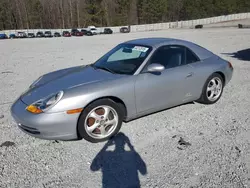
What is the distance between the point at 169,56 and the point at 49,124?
7.48 feet

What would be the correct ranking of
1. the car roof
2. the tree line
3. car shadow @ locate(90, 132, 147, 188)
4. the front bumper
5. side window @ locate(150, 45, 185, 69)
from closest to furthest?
car shadow @ locate(90, 132, 147, 188)
the front bumper
side window @ locate(150, 45, 185, 69)
the car roof
the tree line

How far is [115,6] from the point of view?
8038 cm

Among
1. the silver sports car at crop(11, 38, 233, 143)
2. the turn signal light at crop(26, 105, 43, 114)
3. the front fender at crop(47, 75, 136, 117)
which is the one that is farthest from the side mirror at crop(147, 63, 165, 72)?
the turn signal light at crop(26, 105, 43, 114)

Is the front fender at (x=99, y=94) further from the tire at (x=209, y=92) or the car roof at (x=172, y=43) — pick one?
the tire at (x=209, y=92)

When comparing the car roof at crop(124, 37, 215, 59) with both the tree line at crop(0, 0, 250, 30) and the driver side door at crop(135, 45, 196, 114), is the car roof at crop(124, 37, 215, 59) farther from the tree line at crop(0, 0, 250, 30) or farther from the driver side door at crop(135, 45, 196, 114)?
the tree line at crop(0, 0, 250, 30)

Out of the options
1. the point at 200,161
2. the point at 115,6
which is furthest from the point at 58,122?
the point at 115,6

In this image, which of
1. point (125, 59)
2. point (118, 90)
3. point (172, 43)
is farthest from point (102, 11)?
point (118, 90)

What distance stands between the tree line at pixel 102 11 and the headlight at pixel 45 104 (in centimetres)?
7133

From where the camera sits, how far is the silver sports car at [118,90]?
9.00 ft

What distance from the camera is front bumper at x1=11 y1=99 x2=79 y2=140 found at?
266 centimetres

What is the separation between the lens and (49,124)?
105 inches

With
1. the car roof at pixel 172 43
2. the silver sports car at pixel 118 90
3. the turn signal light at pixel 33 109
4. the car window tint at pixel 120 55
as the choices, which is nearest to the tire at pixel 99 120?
the silver sports car at pixel 118 90

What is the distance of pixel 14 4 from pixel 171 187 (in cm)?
7839

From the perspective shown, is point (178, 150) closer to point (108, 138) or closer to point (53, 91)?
point (108, 138)
